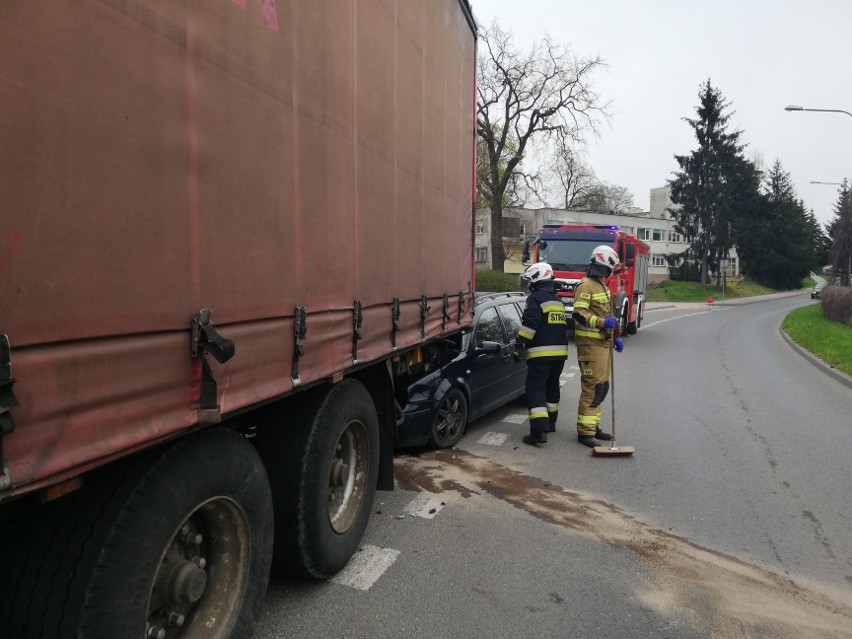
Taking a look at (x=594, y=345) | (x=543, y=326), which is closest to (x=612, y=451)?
(x=594, y=345)

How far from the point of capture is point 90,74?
1604 mm

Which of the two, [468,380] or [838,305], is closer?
[468,380]

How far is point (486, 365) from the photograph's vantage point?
21.5ft

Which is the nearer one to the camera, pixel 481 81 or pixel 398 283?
pixel 398 283

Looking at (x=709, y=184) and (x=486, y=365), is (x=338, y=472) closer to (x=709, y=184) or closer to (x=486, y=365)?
(x=486, y=365)

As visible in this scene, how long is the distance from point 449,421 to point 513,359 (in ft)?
5.07

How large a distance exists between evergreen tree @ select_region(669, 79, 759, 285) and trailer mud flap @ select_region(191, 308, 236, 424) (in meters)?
59.1

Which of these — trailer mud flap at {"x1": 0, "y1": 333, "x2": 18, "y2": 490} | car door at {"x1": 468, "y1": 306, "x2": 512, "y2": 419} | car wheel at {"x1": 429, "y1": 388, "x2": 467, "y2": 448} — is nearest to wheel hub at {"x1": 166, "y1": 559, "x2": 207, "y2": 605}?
trailer mud flap at {"x1": 0, "y1": 333, "x2": 18, "y2": 490}

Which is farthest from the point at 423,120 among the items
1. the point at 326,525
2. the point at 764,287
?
the point at 764,287

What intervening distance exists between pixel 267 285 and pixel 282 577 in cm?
181

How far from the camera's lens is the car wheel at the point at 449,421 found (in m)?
5.86

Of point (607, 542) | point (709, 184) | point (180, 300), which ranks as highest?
point (709, 184)

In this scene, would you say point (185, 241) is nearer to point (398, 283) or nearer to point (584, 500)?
point (398, 283)

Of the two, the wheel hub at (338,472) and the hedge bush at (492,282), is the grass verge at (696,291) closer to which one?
the hedge bush at (492,282)
